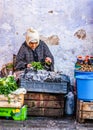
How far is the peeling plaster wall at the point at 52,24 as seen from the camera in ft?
30.8

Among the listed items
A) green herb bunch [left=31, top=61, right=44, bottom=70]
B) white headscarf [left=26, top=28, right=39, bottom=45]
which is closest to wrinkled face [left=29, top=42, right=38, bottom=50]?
white headscarf [left=26, top=28, right=39, bottom=45]

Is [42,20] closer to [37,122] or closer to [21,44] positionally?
[21,44]

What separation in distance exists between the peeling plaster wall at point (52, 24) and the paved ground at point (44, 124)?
2110 millimetres

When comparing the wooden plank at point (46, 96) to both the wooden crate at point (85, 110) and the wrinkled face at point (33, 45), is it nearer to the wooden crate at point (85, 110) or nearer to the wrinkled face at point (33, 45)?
the wooden crate at point (85, 110)

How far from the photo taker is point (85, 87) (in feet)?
24.5

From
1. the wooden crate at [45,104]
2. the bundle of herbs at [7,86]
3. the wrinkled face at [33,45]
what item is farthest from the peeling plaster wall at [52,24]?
the wooden crate at [45,104]

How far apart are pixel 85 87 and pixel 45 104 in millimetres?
1022

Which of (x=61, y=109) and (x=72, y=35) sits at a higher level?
(x=72, y=35)

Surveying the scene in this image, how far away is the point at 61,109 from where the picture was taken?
8.09m

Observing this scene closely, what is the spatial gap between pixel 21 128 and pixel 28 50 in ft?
7.26

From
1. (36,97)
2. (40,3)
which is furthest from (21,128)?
(40,3)

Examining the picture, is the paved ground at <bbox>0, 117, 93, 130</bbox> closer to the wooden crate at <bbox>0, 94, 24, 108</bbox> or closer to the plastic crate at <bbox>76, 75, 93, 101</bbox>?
the wooden crate at <bbox>0, 94, 24, 108</bbox>

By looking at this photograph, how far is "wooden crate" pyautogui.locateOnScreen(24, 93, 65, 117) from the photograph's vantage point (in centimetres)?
805

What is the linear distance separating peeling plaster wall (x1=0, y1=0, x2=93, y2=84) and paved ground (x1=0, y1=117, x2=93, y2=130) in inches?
83.1
